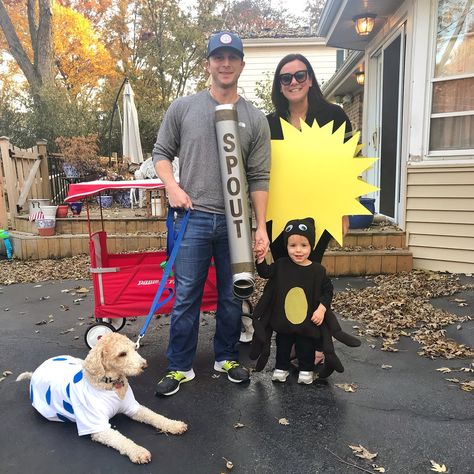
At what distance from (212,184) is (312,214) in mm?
670

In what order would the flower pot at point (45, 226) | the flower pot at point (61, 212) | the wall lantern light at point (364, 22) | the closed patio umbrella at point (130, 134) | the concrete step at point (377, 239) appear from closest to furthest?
the concrete step at point (377, 239), the wall lantern light at point (364, 22), the flower pot at point (45, 226), the flower pot at point (61, 212), the closed patio umbrella at point (130, 134)

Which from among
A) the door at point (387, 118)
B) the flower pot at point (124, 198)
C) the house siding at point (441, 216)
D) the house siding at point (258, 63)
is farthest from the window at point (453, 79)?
the house siding at point (258, 63)

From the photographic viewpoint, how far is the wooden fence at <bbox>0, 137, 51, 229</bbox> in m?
7.47

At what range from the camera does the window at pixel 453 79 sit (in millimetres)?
5078

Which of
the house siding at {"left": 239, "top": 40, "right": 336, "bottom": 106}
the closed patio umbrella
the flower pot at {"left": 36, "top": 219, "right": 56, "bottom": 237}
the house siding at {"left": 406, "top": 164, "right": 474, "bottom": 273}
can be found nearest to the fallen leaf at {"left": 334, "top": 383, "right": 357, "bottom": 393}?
the house siding at {"left": 406, "top": 164, "right": 474, "bottom": 273}

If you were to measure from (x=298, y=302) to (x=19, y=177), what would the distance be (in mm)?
7063

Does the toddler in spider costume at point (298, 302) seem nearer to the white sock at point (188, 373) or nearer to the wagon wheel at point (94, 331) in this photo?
the white sock at point (188, 373)

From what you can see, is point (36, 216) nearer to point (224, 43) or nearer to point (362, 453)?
point (224, 43)

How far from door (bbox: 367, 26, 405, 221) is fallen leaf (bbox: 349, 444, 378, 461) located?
4626 mm

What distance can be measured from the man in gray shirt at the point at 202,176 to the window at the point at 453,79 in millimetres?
3690

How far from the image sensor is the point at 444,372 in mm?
2945

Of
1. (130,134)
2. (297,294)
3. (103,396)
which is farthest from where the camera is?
(130,134)

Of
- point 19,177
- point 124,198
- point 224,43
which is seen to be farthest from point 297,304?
point 124,198

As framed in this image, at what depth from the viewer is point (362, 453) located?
2.12 metres
